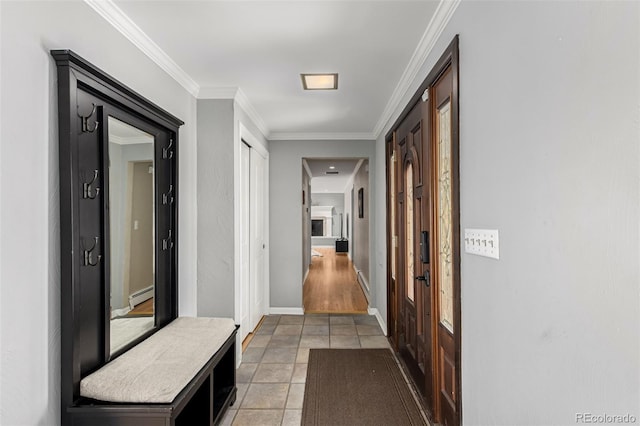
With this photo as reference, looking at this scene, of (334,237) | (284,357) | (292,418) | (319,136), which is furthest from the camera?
(334,237)

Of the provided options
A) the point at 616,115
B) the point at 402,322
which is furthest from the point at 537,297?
the point at 402,322

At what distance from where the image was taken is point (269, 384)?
108 inches

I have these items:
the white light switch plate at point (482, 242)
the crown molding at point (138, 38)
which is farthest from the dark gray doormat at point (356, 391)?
the crown molding at point (138, 38)

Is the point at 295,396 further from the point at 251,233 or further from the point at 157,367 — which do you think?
the point at 251,233

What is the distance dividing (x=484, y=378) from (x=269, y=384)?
1.85 m

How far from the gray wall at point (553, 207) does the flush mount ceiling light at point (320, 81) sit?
4.50 ft

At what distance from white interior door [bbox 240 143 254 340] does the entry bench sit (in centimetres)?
133

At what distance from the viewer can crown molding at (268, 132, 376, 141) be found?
4.67 m

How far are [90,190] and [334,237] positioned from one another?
41.3ft

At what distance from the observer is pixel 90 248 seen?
1654 millimetres

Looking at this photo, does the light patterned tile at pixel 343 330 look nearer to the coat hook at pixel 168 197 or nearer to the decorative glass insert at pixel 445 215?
the decorative glass insert at pixel 445 215

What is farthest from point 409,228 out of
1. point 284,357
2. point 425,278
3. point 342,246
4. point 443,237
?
point 342,246

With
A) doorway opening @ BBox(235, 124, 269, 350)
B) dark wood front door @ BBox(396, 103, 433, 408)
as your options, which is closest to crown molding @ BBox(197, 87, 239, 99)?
doorway opening @ BBox(235, 124, 269, 350)
